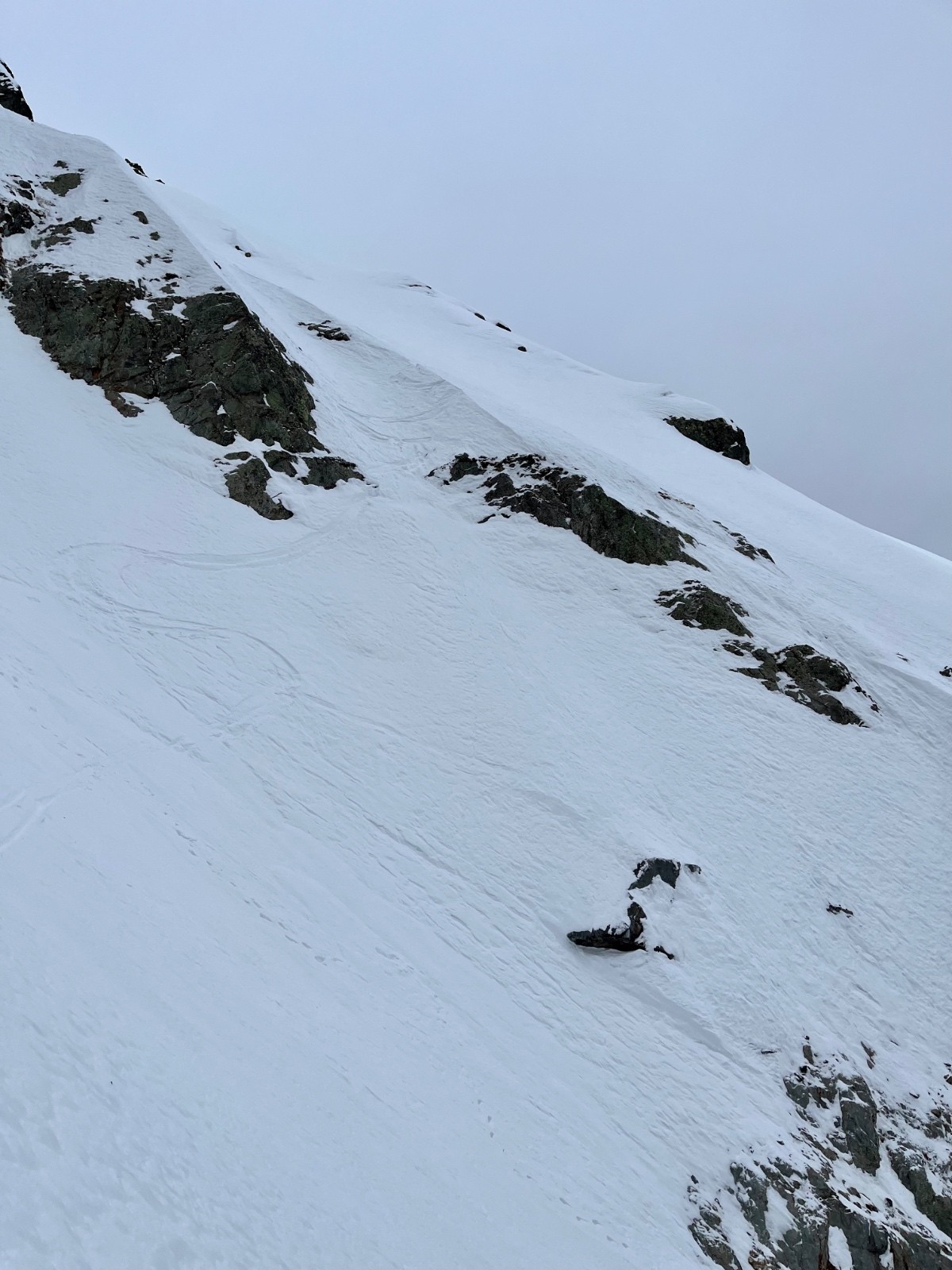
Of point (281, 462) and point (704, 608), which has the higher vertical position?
point (704, 608)

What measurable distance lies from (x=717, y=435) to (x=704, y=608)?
22.7m

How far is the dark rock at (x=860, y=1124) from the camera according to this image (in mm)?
12211

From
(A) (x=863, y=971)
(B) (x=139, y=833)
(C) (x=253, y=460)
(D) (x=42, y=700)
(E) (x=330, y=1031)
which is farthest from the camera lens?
(C) (x=253, y=460)

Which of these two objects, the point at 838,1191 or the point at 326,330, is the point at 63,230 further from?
the point at 838,1191

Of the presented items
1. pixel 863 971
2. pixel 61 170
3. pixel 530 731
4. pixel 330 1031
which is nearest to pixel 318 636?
pixel 530 731

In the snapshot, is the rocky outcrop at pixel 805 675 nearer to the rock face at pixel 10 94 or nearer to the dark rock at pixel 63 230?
the dark rock at pixel 63 230

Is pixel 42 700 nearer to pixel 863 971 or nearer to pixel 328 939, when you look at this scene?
pixel 328 939

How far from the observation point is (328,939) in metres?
11.7

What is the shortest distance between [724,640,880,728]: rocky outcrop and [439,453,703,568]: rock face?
4.19 meters

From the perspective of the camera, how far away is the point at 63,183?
33062 mm

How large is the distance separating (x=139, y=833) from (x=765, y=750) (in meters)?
15.4

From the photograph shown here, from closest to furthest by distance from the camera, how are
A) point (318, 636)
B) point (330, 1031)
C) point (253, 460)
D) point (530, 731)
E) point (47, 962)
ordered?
point (47, 962) < point (330, 1031) < point (530, 731) < point (318, 636) < point (253, 460)

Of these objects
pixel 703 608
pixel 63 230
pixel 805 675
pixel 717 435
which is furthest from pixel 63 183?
pixel 805 675

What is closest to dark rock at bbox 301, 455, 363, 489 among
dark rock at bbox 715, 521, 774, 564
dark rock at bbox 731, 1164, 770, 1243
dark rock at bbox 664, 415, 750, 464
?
dark rock at bbox 715, 521, 774, 564
